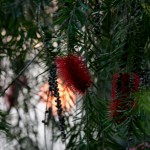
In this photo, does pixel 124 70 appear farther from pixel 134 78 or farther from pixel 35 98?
pixel 35 98

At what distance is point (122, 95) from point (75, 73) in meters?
0.16

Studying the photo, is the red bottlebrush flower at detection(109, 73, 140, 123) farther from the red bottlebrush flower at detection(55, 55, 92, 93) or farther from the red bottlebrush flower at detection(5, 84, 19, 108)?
the red bottlebrush flower at detection(5, 84, 19, 108)

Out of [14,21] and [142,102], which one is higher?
[14,21]

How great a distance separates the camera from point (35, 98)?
12.6 ft

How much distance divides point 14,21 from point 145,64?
130 centimetres

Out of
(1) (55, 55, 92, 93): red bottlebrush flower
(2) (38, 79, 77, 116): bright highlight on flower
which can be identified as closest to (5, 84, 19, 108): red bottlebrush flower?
(2) (38, 79, 77, 116): bright highlight on flower

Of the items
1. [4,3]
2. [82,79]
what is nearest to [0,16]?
[4,3]

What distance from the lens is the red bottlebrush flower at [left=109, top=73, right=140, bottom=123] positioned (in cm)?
166

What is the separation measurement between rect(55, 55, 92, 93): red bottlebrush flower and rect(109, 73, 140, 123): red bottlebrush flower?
0.09m

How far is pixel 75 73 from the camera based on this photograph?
1644 mm

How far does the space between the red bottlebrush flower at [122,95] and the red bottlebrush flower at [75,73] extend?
0.09m

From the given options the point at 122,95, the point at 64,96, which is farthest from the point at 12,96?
the point at 122,95

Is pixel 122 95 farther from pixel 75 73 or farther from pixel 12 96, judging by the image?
pixel 12 96

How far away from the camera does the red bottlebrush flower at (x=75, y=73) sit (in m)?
1.65
